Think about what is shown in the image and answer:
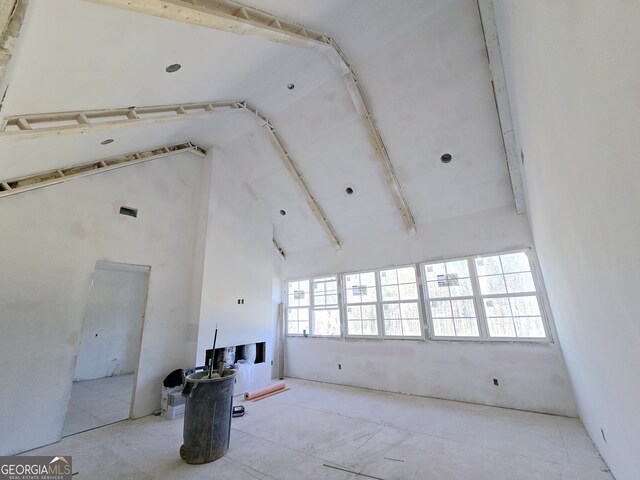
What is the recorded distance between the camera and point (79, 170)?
4.18 m

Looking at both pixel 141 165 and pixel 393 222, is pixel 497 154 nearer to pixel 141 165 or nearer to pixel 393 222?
pixel 393 222

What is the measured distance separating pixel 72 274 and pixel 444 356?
6.49 m

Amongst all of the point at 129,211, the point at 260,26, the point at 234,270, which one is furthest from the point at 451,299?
the point at 129,211

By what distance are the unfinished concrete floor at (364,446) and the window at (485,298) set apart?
49.9 inches

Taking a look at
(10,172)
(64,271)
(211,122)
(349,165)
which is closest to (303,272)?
(349,165)

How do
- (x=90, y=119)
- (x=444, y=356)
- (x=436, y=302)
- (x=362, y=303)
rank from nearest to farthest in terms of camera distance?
(x=90, y=119), (x=444, y=356), (x=436, y=302), (x=362, y=303)

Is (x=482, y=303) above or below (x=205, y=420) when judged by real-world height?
above

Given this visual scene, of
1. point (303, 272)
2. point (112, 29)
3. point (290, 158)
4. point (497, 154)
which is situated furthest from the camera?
point (303, 272)

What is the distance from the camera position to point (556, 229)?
249cm

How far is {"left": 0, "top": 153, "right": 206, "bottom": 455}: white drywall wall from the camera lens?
3346mm

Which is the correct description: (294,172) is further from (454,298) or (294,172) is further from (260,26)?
(454,298)

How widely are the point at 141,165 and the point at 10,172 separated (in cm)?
188

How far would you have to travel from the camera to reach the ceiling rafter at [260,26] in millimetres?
2105

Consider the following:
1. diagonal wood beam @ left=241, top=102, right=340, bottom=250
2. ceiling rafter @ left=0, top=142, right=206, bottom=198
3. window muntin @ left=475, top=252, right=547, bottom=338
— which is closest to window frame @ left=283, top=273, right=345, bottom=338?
diagonal wood beam @ left=241, top=102, right=340, bottom=250
